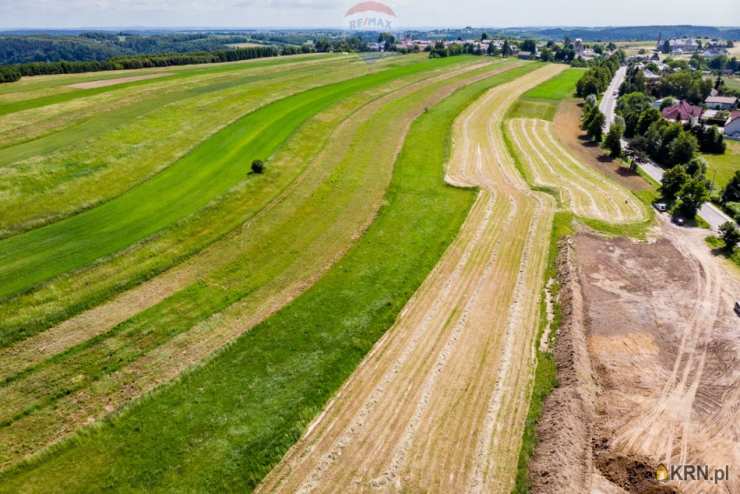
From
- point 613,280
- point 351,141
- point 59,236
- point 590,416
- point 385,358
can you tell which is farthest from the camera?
point 351,141

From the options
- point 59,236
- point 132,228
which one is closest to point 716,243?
point 132,228

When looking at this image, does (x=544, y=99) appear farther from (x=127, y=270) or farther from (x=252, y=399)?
(x=252, y=399)

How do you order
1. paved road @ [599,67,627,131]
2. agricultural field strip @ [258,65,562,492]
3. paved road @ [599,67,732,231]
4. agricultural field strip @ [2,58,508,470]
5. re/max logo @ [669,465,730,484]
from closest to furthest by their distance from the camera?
agricultural field strip @ [258,65,562,492] → re/max logo @ [669,465,730,484] → agricultural field strip @ [2,58,508,470] → paved road @ [599,67,732,231] → paved road @ [599,67,627,131]

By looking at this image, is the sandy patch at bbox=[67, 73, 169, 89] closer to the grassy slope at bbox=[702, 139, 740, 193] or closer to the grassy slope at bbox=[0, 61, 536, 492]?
the grassy slope at bbox=[0, 61, 536, 492]

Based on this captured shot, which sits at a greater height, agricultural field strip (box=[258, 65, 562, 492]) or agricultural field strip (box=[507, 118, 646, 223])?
agricultural field strip (box=[507, 118, 646, 223])

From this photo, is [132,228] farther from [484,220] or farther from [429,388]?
[484,220]

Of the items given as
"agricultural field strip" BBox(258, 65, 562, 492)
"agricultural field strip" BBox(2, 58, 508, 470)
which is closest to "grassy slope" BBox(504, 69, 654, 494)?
"agricultural field strip" BBox(258, 65, 562, 492)
